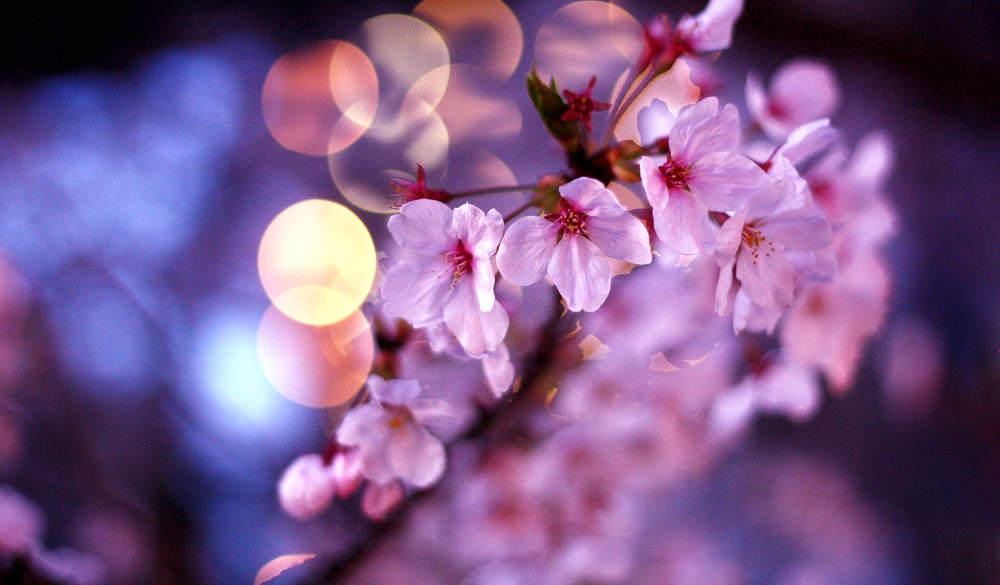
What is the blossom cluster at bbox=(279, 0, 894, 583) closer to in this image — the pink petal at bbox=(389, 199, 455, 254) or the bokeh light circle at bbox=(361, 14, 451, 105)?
the pink petal at bbox=(389, 199, 455, 254)

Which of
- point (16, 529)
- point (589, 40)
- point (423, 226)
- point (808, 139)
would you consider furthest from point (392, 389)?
point (589, 40)

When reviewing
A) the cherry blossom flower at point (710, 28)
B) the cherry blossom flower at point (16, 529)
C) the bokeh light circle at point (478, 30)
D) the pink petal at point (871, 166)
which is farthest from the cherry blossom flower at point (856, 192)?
the bokeh light circle at point (478, 30)

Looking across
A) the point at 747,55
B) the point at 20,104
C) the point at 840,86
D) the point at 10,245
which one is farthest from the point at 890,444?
the point at 20,104

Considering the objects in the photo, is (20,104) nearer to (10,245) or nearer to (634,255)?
(10,245)

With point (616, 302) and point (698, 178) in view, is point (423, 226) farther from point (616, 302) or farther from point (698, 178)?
point (616, 302)

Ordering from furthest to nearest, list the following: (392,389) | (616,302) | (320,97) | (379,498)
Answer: (320,97) → (616,302) → (379,498) → (392,389)

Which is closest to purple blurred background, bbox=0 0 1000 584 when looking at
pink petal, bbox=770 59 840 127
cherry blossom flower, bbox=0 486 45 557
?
cherry blossom flower, bbox=0 486 45 557

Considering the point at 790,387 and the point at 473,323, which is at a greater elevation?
the point at 473,323
